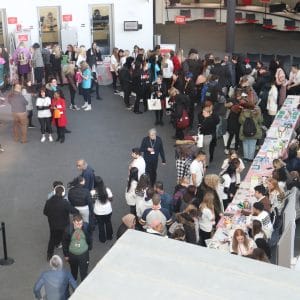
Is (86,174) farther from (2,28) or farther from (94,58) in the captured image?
(2,28)

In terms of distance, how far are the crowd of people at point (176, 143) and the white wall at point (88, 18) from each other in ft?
4.98

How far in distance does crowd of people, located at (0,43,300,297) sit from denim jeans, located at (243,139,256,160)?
0.07 feet

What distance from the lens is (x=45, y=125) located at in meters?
16.1

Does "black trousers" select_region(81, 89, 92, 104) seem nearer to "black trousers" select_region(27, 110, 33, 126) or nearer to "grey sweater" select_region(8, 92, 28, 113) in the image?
"black trousers" select_region(27, 110, 33, 126)

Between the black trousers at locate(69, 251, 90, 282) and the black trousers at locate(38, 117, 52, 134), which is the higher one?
the black trousers at locate(38, 117, 52, 134)

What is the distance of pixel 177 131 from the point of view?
15586mm

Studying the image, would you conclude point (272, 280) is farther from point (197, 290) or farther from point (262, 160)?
point (262, 160)

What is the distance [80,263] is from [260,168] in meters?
4.13

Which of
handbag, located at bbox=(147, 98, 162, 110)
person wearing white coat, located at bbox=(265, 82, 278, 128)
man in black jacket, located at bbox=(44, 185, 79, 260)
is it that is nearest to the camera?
man in black jacket, located at bbox=(44, 185, 79, 260)

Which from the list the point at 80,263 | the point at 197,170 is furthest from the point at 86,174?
the point at 80,263

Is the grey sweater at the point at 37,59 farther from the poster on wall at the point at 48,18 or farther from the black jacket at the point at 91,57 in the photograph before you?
the poster on wall at the point at 48,18

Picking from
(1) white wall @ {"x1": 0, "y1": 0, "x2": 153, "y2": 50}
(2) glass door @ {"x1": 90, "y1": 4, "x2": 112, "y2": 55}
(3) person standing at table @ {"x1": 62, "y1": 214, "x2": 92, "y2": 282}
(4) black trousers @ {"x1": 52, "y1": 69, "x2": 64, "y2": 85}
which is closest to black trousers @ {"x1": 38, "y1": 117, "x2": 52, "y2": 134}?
(4) black trousers @ {"x1": 52, "y1": 69, "x2": 64, "y2": 85}

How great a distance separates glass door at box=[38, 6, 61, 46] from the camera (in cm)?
2147

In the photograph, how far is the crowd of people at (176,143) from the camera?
10164 millimetres
